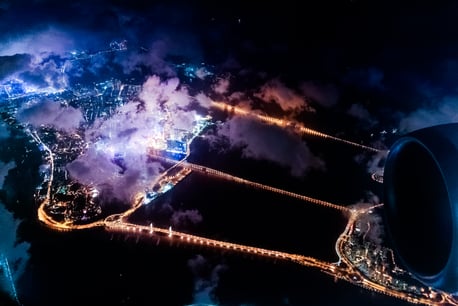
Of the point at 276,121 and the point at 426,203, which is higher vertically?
the point at 426,203

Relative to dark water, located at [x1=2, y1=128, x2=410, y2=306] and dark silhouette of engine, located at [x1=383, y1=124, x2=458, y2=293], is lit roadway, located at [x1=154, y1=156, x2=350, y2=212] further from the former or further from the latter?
dark silhouette of engine, located at [x1=383, y1=124, x2=458, y2=293]

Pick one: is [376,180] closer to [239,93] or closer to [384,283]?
[384,283]

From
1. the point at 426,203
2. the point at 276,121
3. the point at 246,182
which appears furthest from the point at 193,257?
the point at 426,203

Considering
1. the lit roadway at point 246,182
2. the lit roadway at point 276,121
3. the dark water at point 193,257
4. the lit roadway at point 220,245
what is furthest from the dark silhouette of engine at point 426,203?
the lit roadway at point 246,182

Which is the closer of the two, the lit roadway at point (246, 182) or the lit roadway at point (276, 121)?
the lit roadway at point (276, 121)

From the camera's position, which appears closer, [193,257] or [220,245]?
[193,257]

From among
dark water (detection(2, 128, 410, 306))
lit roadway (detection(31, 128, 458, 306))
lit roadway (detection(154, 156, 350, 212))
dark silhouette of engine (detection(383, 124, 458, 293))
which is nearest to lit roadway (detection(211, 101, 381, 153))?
dark water (detection(2, 128, 410, 306))

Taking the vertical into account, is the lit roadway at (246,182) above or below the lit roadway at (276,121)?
below

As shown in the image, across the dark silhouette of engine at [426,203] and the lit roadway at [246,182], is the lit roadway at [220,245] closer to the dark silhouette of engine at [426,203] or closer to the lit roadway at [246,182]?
the lit roadway at [246,182]

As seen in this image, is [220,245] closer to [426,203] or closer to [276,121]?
[276,121]
